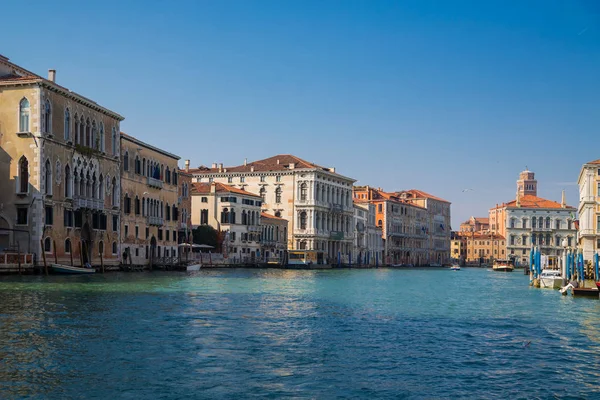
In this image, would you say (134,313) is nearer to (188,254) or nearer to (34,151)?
(34,151)

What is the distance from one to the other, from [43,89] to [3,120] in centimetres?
232

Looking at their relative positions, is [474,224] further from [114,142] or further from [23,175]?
[23,175]

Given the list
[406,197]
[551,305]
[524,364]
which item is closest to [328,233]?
[406,197]

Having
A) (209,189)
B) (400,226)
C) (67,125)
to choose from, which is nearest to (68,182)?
(67,125)

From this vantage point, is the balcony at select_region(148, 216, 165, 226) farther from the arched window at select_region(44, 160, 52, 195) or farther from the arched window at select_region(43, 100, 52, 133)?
the arched window at select_region(43, 100, 52, 133)

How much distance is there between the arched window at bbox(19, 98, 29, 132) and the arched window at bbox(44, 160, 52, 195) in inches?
71.9

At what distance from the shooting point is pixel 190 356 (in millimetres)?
11961

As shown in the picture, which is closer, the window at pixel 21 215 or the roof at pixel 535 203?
the window at pixel 21 215

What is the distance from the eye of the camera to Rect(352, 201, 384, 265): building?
86.9 meters

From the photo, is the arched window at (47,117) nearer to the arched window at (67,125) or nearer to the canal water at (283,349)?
the arched window at (67,125)

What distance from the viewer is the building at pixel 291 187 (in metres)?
73.9

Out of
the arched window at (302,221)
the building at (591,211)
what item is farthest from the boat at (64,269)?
the arched window at (302,221)

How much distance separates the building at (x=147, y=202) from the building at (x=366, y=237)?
37.0m

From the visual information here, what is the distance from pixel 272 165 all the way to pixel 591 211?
33.1 meters
